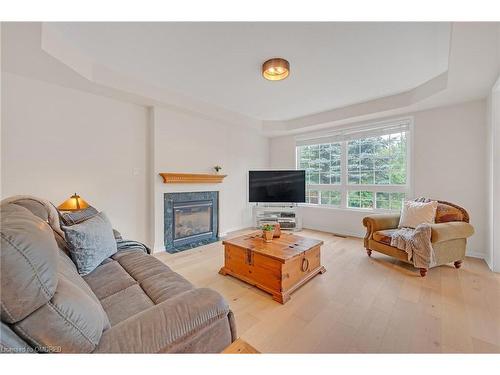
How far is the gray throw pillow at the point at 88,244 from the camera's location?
4.88ft

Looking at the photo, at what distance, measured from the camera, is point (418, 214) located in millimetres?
2857

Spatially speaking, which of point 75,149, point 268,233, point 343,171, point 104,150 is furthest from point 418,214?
point 75,149

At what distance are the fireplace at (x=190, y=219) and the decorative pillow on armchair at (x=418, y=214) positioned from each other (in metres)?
3.02

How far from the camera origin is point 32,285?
640mm

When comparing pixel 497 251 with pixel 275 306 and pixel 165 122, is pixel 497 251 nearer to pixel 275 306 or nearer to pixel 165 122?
pixel 275 306

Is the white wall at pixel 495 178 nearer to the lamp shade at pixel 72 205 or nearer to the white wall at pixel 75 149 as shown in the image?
the white wall at pixel 75 149

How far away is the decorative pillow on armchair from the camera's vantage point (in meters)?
2.81

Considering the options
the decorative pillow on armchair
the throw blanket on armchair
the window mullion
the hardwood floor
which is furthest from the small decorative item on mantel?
the window mullion

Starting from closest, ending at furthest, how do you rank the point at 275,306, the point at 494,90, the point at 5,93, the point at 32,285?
the point at 32,285, the point at 275,306, the point at 5,93, the point at 494,90

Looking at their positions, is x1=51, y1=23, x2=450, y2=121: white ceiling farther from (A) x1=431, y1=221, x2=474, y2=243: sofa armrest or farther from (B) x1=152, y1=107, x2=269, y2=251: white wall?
(A) x1=431, y1=221, x2=474, y2=243: sofa armrest

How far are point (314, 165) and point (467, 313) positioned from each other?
137 inches

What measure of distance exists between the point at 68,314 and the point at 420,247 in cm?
305

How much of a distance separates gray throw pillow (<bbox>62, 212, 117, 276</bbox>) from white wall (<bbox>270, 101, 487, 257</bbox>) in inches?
169
